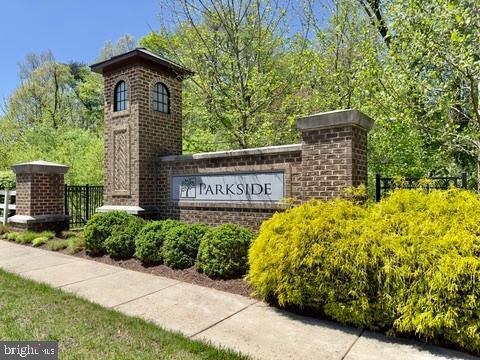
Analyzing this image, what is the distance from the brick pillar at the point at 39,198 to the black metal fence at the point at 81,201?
1484 mm

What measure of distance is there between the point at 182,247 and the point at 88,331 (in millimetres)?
2560

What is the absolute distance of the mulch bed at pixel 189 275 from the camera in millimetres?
5105

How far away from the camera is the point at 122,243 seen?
6.80 meters

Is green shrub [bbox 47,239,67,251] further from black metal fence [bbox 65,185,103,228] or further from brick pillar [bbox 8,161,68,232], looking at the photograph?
black metal fence [bbox 65,185,103,228]

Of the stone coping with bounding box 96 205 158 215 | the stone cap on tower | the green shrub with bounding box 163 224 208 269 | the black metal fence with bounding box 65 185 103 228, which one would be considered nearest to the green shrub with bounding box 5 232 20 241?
the black metal fence with bounding box 65 185 103 228

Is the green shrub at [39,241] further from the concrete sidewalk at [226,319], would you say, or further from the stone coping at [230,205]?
the stone coping at [230,205]

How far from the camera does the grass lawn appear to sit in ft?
10.3

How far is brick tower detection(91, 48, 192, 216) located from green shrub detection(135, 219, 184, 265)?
1.58 m

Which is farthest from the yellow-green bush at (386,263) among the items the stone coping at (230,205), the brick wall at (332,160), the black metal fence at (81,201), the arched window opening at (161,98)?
the black metal fence at (81,201)

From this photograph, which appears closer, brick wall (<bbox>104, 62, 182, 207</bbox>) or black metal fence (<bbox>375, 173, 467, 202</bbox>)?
black metal fence (<bbox>375, 173, 467, 202</bbox>)

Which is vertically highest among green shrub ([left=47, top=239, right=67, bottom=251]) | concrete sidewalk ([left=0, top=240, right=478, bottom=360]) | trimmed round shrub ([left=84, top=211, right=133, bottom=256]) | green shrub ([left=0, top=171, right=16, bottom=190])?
green shrub ([left=0, top=171, right=16, bottom=190])

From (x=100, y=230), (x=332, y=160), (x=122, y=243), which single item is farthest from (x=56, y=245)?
(x=332, y=160)

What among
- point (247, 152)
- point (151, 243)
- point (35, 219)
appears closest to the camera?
point (151, 243)

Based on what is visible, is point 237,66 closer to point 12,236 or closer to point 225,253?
point 225,253
